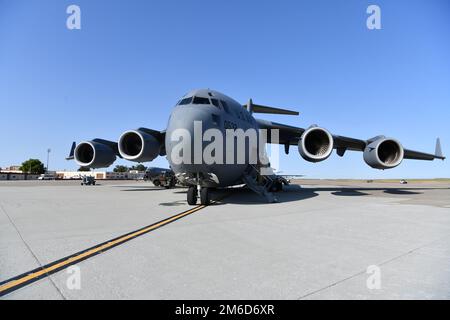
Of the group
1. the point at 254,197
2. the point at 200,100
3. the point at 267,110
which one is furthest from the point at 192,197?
the point at 267,110

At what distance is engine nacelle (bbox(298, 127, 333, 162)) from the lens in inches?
533

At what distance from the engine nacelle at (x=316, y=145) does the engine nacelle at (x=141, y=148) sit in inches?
301

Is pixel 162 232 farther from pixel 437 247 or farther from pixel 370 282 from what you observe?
pixel 437 247

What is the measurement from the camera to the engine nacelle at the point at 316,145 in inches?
533

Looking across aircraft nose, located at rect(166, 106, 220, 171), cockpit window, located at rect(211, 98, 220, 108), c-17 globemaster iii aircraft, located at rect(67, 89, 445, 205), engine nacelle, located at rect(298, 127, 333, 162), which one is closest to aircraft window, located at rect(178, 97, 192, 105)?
c-17 globemaster iii aircraft, located at rect(67, 89, 445, 205)

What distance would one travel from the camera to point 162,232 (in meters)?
5.36

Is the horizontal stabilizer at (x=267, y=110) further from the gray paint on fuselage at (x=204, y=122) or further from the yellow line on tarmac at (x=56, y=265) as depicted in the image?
the yellow line on tarmac at (x=56, y=265)

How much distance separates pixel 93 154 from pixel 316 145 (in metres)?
13.1

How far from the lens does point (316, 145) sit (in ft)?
47.5

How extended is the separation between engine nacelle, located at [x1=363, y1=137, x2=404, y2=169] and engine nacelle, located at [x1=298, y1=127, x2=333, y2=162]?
3.12 meters

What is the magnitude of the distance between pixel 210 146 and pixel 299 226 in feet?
14.2

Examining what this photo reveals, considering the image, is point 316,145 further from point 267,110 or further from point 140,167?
point 140,167

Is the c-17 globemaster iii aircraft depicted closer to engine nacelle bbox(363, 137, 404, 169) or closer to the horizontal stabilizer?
engine nacelle bbox(363, 137, 404, 169)
